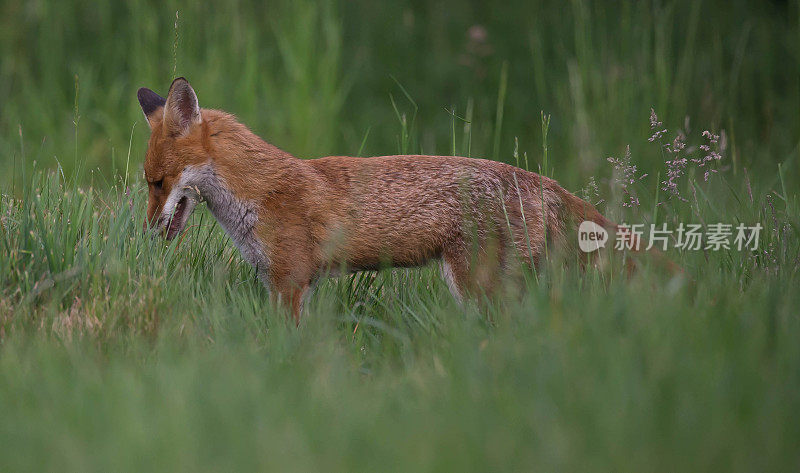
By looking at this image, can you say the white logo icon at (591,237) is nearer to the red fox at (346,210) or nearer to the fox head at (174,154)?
the red fox at (346,210)

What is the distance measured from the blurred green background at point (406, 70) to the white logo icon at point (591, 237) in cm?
274

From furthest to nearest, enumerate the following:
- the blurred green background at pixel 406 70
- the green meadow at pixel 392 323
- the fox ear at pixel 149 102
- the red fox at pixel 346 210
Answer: the blurred green background at pixel 406 70 < the fox ear at pixel 149 102 < the red fox at pixel 346 210 < the green meadow at pixel 392 323

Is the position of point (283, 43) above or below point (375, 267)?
above

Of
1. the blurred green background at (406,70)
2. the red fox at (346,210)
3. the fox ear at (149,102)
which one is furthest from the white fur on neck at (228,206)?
the blurred green background at (406,70)

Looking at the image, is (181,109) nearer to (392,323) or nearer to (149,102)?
(149,102)

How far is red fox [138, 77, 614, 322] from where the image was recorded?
16.0ft

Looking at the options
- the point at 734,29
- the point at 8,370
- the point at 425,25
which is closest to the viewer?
the point at 8,370

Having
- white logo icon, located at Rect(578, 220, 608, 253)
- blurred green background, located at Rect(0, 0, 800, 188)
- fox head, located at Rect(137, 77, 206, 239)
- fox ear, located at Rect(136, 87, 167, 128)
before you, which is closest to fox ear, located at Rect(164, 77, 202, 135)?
fox head, located at Rect(137, 77, 206, 239)

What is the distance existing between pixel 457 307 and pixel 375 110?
5624 millimetres

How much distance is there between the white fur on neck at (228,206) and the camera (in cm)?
492

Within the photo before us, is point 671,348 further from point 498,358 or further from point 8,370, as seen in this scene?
point 8,370

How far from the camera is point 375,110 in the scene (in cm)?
987

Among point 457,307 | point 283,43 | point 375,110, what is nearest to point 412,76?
point 375,110

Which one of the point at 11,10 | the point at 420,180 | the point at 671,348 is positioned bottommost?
the point at 671,348
